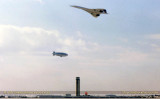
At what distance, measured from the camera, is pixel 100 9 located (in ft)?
531

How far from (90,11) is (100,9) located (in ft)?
17.4

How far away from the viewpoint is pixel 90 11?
164 m
